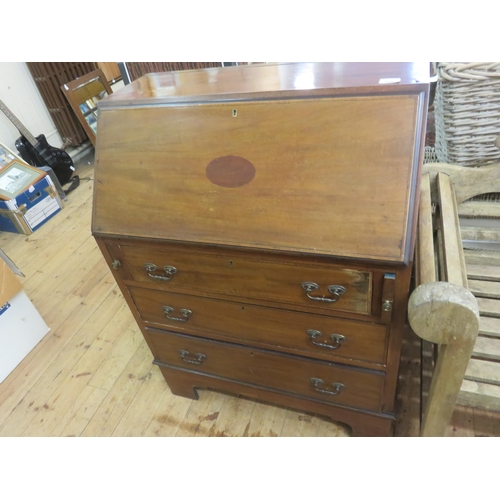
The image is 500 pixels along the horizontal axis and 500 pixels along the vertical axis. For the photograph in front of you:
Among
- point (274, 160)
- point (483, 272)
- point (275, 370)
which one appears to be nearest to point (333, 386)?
point (275, 370)

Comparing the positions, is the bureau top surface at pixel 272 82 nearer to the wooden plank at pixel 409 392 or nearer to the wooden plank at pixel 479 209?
the wooden plank at pixel 479 209

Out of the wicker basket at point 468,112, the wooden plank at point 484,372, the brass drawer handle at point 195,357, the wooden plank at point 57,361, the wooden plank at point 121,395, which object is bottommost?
the wooden plank at point 121,395

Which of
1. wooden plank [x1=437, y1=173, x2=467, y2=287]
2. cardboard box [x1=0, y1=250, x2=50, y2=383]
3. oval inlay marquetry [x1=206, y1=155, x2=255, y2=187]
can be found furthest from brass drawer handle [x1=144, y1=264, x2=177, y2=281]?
cardboard box [x1=0, y1=250, x2=50, y2=383]

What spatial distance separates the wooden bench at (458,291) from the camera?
0.73 meters

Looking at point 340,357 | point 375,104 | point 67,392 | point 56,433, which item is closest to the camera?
point 375,104

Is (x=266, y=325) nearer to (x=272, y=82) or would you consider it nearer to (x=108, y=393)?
(x=272, y=82)

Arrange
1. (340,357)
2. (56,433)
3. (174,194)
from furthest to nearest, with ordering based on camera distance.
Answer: (56,433) → (340,357) → (174,194)

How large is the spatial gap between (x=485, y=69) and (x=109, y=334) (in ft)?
6.27

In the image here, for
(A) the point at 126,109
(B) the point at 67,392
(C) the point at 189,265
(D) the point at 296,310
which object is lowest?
(B) the point at 67,392

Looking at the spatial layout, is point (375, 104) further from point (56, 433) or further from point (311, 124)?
point (56, 433)

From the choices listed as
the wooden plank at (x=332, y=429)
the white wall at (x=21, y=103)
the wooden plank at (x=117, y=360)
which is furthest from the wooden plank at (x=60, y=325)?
the white wall at (x=21, y=103)

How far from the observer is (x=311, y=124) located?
0.85m

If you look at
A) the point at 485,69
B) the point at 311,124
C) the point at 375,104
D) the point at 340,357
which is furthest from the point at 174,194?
the point at 485,69

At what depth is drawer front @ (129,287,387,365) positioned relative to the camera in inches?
38.8
